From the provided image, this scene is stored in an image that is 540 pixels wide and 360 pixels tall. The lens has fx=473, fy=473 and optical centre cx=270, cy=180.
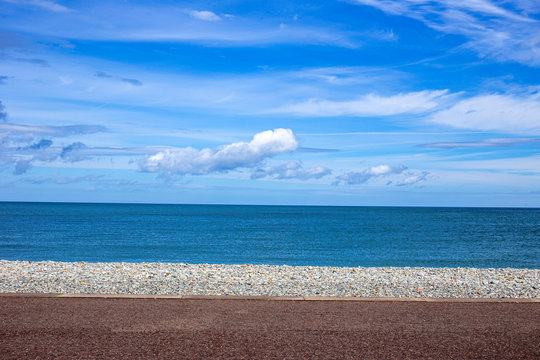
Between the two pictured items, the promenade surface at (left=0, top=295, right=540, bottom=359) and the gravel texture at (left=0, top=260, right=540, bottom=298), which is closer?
the promenade surface at (left=0, top=295, right=540, bottom=359)

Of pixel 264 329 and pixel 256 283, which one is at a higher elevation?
pixel 264 329

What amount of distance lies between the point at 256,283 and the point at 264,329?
5016mm

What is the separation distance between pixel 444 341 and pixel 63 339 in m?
6.18

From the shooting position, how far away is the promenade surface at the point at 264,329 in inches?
280

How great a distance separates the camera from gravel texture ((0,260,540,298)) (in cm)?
1193

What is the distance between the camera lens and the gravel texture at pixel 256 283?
11930mm

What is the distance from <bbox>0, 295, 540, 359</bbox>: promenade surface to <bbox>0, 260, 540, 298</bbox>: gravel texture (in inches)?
52.9

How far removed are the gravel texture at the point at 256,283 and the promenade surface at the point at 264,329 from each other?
1344 millimetres

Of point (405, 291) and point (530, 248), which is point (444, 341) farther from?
point (530, 248)

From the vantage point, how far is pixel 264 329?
27.0ft

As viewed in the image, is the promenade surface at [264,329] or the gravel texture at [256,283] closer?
the promenade surface at [264,329]

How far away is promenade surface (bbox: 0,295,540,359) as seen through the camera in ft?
23.3

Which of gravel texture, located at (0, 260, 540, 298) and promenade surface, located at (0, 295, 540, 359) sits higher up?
promenade surface, located at (0, 295, 540, 359)

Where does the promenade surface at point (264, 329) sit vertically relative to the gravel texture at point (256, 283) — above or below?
above
